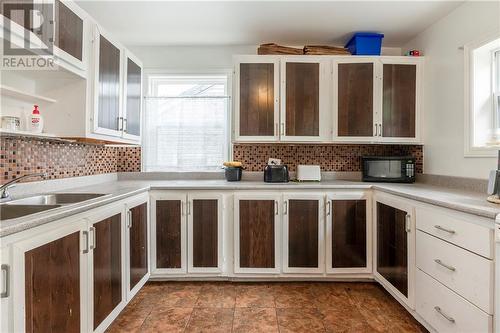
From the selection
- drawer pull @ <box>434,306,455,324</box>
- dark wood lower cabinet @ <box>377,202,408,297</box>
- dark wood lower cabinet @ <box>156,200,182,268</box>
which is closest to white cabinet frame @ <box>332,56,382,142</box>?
dark wood lower cabinet @ <box>377,202,408,297</box>

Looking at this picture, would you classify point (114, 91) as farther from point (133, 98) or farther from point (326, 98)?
point (326, 98)

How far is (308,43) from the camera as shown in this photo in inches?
114

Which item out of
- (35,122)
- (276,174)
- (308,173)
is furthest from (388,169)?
(35,122)

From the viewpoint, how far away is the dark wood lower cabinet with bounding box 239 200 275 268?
2.39 meters

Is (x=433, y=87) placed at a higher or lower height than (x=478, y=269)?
higher

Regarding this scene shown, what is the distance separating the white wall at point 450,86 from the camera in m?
1.98

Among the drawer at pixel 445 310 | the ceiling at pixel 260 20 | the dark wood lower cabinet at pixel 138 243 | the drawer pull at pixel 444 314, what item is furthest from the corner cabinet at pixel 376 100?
the dark wood lower cabinet at pixel 138 243

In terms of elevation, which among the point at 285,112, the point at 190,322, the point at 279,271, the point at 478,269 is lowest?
the point at 190,322

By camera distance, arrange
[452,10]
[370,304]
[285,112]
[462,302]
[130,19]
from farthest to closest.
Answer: [285,112]
[130,19]
[452,10]
[370,304]
[462,302]

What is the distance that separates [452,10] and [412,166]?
1348 millimetres

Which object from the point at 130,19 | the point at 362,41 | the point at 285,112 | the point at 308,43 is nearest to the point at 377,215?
the point at 285,112

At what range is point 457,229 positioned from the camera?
A: 4.67 feet

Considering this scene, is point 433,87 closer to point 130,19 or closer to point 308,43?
point 308,43

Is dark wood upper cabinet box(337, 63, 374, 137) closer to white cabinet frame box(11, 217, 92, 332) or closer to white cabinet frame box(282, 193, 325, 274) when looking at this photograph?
white cabinet frame box(282, 193, 325, 274)
